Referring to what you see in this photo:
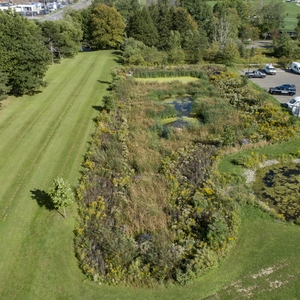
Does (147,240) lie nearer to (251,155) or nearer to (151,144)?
(151,144)

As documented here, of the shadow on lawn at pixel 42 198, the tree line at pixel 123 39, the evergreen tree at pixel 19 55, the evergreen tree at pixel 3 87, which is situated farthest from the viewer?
the tree line at pixel 123 39

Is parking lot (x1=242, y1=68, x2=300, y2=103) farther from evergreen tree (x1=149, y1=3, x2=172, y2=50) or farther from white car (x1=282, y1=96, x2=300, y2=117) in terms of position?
evergreen tree (x1=149, y1=3, x2=172, y2=50)

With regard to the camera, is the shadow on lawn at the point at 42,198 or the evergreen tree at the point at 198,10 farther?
the evergreen tree at the point at 198,10

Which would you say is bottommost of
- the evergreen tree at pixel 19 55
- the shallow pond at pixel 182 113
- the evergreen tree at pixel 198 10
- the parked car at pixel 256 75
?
the shallow pond at pixel 182 113

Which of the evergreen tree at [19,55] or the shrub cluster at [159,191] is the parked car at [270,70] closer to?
the shrub cluster at [159,191]

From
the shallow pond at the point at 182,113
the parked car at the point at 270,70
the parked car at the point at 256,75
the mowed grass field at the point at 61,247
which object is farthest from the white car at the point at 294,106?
the mowed grass field at the point at 61,247

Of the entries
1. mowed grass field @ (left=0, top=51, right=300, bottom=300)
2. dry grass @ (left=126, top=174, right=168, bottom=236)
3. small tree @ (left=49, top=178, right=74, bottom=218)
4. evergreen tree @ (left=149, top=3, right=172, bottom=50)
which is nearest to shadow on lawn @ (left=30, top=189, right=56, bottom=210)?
mowed grass field @ (left=0, top=51, right=300, bottom=300)
